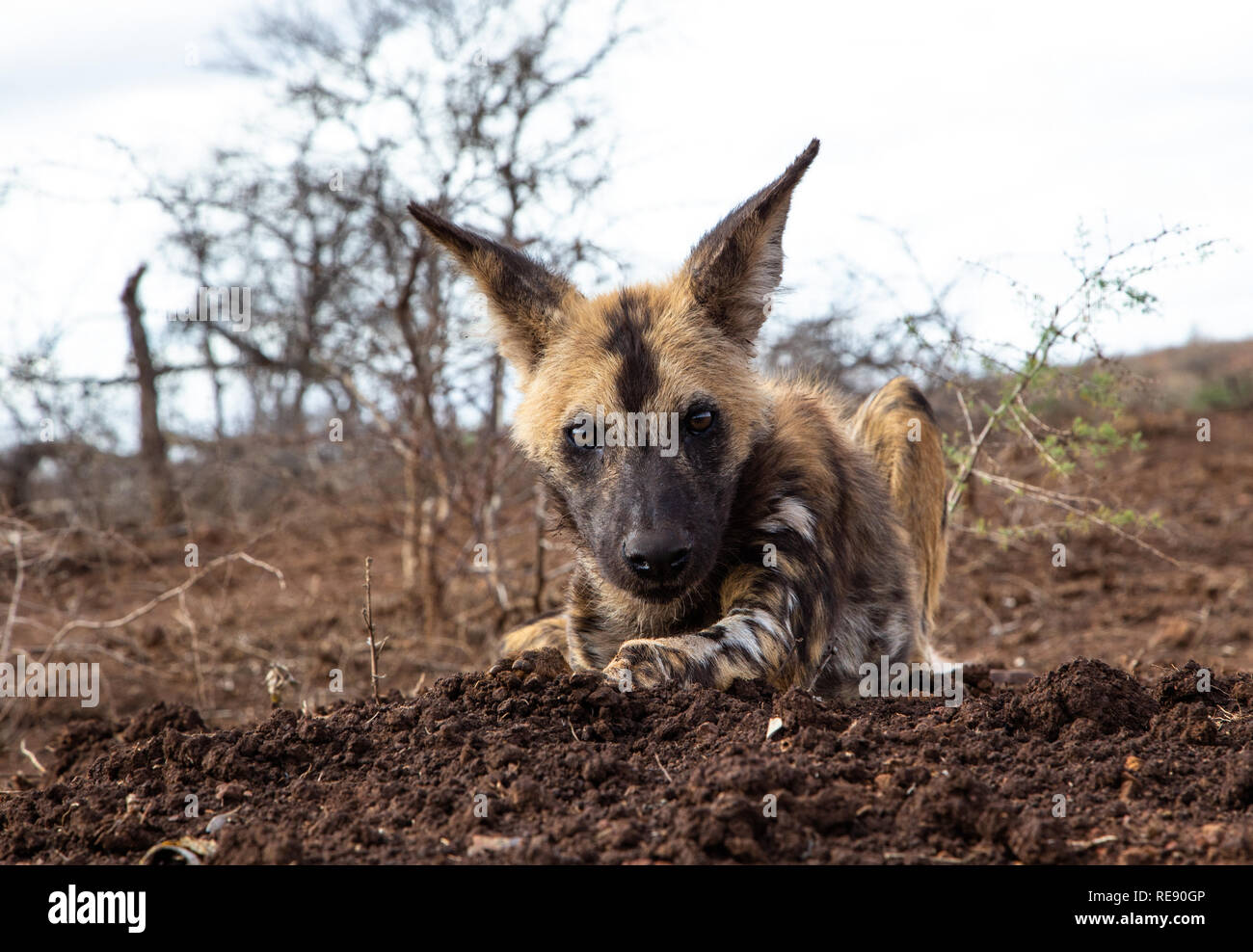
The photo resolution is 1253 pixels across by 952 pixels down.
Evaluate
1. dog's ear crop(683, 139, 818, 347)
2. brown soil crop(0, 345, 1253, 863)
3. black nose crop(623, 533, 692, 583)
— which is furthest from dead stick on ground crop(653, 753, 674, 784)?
dog's ear crop(683, 139, 818, 347)

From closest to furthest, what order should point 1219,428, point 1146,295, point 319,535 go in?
point 1146,295
point 319,535
point 1219,428

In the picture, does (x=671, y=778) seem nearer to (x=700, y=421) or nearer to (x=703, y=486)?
(x=703, y=486)

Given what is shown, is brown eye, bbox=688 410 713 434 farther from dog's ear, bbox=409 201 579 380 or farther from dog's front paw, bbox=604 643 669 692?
dog's front paw, bbox=604 643 669 692

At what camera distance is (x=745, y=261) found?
4.76 meters

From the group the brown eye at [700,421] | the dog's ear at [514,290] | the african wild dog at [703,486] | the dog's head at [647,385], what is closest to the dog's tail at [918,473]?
the african wild dog at [703,486]

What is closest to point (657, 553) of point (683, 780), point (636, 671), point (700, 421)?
point (636, 671)

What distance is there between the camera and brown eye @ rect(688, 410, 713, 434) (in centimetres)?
446

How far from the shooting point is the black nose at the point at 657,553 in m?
3.95

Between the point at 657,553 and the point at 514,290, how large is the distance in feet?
5.37

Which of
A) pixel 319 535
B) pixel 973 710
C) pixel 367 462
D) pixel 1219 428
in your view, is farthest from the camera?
pixel 1219 428
